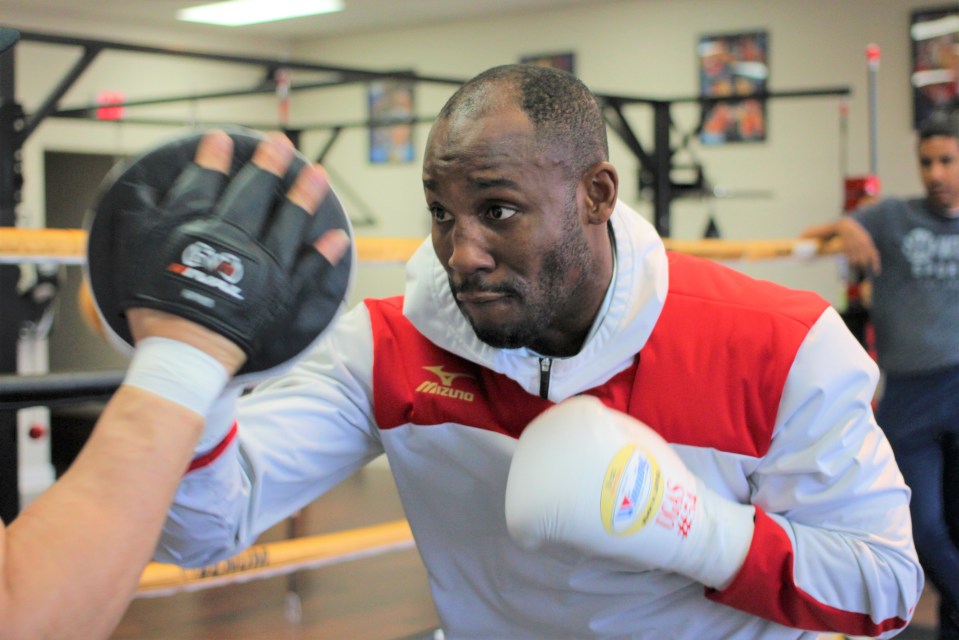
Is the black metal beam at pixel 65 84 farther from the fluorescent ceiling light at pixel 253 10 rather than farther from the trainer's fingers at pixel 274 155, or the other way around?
the fluorescent ceiling light at pixel 253 10

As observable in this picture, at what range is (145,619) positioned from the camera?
135 inches

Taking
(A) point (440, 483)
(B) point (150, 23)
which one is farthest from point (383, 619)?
(B) point (150, 23)

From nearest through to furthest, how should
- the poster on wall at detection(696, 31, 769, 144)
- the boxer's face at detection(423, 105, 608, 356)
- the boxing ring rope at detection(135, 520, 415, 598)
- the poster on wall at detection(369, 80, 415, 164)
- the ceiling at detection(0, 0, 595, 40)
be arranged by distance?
the boxer's face at detection(423, 105, 608, 356), the boxing ring rope at detection(135, 520, 415, 598), the poster on wall at detection(696, 31, 769, 144), the ceiling at detection(0, 0, 595, 40), the poster on wall at detection(369, 80, 415, 164)

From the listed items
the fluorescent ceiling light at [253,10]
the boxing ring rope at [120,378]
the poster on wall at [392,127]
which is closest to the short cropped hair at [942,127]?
the boxing ring rope at [120,378]

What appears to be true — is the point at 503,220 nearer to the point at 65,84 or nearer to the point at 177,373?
the point at 177,373

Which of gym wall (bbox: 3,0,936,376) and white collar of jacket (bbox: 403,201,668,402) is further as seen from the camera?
gym wall (bbox: 3,0,936,376)

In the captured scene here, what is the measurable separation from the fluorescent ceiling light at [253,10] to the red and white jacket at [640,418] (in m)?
7.12

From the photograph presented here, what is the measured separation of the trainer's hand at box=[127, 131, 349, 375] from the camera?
2.89ft

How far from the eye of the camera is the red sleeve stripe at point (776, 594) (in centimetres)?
125

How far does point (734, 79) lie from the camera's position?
24.4 feet

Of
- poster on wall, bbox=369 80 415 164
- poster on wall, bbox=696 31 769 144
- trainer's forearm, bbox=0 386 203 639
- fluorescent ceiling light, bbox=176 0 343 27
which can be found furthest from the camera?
poster on wall, bbox=369 80 415 164

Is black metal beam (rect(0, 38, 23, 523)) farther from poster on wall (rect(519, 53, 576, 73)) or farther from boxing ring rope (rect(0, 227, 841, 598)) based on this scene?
poster on wall (rect(519, 53, 576, 73))

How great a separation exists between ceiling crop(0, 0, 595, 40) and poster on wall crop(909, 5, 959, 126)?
8.23ft

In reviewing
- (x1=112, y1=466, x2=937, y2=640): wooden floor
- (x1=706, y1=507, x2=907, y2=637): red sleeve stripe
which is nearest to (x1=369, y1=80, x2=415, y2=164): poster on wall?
(x1=112, y1=466, x2=937, y2=640): wooden floor
